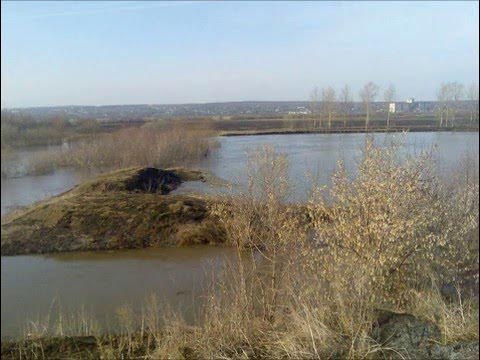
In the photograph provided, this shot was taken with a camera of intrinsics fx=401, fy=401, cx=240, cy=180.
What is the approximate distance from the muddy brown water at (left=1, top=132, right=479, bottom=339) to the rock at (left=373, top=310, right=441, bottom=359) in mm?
1833

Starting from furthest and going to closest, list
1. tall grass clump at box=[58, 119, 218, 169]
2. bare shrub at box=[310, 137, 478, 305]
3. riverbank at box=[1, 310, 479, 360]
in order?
tall grass clump at box=[58, 119, 218, 169] < bare shrub at box=[310, 137, 478, 305] < riverbank at box=[1, 310, 479, 360]

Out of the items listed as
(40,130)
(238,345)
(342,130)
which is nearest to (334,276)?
(238,345)

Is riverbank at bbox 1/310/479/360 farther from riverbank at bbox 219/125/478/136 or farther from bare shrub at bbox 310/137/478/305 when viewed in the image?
riverbank at bbox 219/125/478/136

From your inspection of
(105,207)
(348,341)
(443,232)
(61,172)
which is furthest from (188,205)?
(443,232)

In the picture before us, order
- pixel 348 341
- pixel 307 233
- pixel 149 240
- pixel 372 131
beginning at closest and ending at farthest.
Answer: pixel 348 341
pixel 307 233
pixel 372 131
pixel 149 240

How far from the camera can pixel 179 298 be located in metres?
6.69

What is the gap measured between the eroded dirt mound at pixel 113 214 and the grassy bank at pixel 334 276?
1106 millimetres

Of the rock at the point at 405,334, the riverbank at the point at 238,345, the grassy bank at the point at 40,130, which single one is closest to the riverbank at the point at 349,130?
the rock at the point at 405,334

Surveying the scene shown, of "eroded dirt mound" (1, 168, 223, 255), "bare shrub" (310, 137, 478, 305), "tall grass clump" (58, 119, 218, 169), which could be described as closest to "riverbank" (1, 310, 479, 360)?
"bare shrub" (310, 137, 478, 305)

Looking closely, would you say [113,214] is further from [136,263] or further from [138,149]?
[136,263]

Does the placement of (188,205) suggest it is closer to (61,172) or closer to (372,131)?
(61,172)

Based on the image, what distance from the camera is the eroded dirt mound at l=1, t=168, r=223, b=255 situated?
235 inches

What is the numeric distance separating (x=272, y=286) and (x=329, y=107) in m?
4.28

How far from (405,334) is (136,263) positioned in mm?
5380
